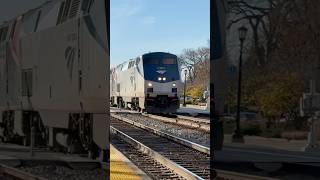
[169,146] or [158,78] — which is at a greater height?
[158,78]

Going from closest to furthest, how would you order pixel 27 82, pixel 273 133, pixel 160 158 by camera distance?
pixel 273 133, pixel 27 82, pixel 160 158

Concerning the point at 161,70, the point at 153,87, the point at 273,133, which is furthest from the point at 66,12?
the point at 153,87

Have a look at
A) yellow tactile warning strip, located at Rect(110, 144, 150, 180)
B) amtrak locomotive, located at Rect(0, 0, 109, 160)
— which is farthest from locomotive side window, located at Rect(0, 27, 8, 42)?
yellow tactile warning strip, located at Rect(110, 144, 150, 180)

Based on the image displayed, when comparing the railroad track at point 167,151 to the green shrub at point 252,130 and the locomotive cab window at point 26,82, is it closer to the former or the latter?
the locomotive cab window at point 26,82

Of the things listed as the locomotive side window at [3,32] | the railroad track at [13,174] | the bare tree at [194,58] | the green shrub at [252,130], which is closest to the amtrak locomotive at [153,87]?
the bare tree at [194,58]

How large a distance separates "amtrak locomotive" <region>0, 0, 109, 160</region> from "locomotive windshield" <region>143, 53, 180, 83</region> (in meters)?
0.44

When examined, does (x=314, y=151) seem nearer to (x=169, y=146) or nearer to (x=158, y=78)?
(x=158, y=78)

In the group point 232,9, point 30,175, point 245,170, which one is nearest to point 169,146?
point 30,175

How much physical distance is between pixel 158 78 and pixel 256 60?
6.79 feet

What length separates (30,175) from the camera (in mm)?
3191

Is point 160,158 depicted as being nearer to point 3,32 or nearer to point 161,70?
point 161,70

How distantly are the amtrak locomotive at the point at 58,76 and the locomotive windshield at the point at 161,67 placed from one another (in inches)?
17.1

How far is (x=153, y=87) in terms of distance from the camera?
451 cm

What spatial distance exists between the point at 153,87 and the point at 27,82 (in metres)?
1.51
